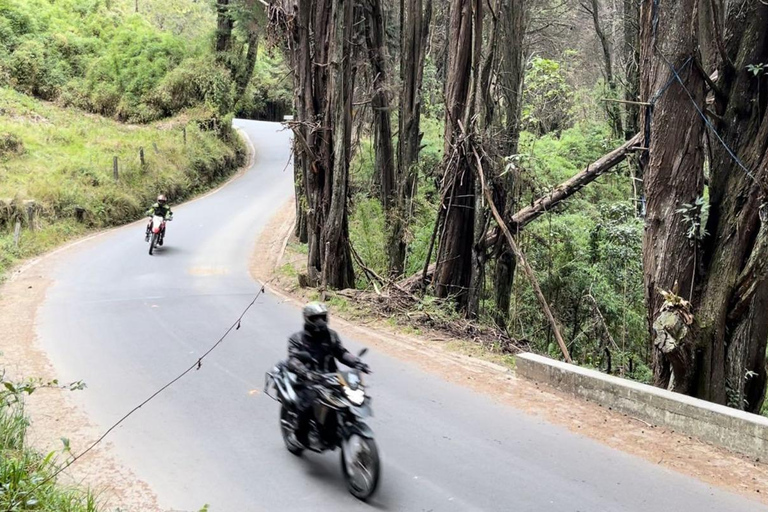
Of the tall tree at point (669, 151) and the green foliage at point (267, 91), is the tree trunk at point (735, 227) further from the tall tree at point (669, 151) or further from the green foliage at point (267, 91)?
the green foliage at point (267, 91)

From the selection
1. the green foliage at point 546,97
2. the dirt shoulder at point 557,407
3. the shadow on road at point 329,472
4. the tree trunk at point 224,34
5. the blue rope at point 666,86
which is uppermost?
the tree trunk at point 224,34

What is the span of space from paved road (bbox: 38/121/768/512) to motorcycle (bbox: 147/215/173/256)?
571 cm

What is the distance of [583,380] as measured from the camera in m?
7.44

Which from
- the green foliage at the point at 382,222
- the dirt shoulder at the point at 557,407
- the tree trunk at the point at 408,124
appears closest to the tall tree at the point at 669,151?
the dirt shoulder at the point at 557,407

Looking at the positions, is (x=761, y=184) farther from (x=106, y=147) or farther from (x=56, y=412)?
(x=106, y=147)

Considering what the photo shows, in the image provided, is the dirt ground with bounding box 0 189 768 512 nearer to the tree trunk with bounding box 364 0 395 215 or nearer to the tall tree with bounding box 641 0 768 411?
the tall tree with bounding box 641 0 768 411

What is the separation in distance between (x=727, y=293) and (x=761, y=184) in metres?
1.36

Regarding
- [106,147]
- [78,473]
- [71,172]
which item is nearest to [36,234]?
[71,172]

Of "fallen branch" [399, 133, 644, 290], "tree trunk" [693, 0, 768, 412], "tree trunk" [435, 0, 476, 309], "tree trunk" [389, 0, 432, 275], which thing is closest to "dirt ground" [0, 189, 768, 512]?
"tree trunk" [693, 0, 768, 412]

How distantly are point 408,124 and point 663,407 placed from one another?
12408 millimetres

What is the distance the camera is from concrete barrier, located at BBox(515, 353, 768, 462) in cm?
583

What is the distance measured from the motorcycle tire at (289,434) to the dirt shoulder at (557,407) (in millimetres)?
2803

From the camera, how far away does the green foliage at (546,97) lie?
20.7 metres

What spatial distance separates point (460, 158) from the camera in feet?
38.0
